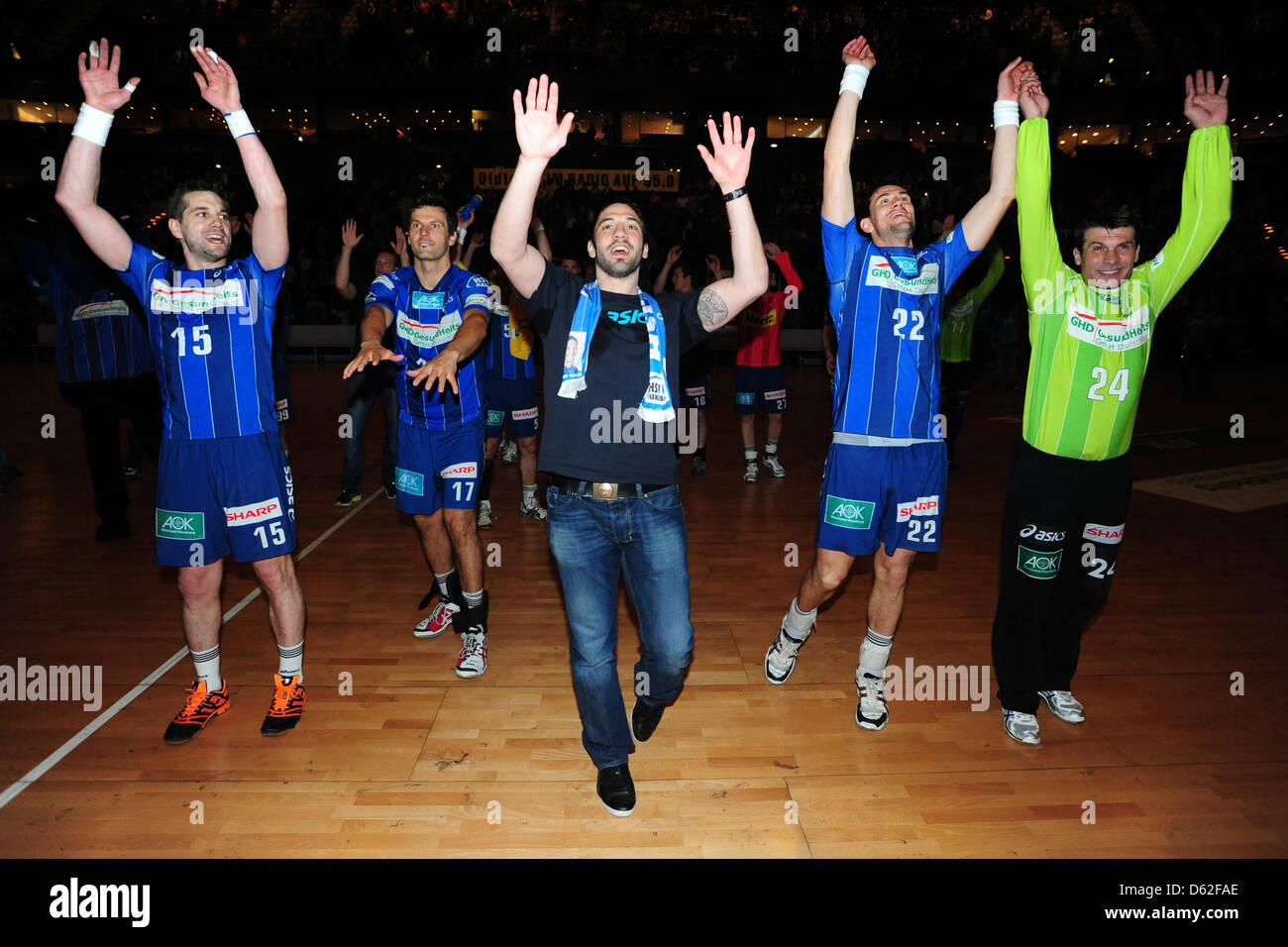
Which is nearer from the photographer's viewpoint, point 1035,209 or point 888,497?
point 1035,209

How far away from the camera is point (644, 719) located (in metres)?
3.42

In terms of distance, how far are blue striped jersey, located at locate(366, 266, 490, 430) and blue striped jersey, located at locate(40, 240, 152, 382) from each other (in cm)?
294

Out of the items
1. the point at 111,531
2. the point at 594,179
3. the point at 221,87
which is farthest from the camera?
the point at 594,179

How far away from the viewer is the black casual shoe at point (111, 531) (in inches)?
251

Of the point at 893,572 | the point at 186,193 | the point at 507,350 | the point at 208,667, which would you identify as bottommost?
the point at 208,667

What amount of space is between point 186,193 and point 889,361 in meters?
3.03

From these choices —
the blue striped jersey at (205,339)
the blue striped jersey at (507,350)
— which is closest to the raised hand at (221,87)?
the blue striped jersey at (205,339)

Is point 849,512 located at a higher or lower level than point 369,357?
lower

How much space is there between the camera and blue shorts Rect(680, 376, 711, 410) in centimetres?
841

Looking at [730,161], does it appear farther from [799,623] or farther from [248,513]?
[248,513]

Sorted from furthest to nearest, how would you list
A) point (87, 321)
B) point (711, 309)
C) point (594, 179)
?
point (594, 179) < point (87, 321) < point (711, 309)

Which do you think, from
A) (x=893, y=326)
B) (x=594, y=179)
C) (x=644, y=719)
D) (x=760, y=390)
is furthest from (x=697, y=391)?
(x=594, y=179)

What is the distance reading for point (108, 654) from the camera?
4367 mm

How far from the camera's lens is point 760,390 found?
28.0 ft
